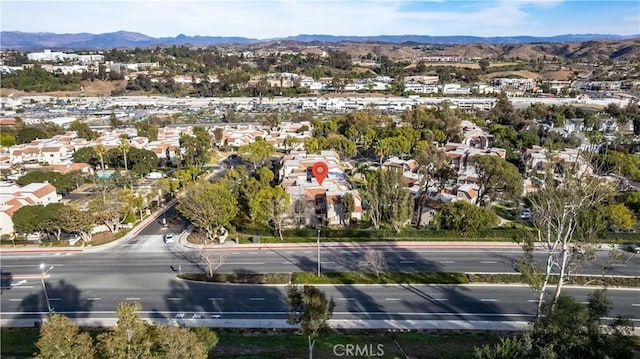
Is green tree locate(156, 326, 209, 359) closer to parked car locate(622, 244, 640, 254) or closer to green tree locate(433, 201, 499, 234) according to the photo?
green tree locate(433, 201, 499, 234)

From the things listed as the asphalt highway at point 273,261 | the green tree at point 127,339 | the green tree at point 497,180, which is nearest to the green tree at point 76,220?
the asphalt highway at point 273,261

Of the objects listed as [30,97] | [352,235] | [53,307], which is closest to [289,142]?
[352,235]

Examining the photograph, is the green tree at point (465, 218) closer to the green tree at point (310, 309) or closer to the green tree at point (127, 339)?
the green tree at point (310, 309)

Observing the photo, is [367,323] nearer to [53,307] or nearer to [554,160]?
[53,307]

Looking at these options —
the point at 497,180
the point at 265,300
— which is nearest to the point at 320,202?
the point at 265,300

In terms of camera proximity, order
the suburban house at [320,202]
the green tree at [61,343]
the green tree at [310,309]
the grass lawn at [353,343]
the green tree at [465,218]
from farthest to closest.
Answer: the suburban house at [320,202] → the green tree at [465,218] → the grass lawn at [353,343] → the green tree at [310,309] → the green tree at [61,343]

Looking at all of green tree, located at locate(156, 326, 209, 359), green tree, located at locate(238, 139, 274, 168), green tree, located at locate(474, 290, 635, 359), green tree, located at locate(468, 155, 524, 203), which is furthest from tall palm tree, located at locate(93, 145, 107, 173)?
green tree, located at locate(474, 290, 635, 359)
